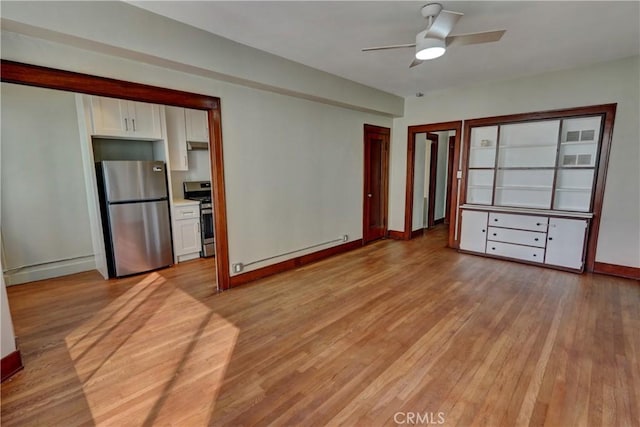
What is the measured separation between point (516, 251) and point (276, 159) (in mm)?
3823

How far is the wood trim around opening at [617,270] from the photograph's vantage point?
3.77m

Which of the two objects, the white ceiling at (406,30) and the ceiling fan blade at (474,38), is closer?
the ceiling fan blade at (474,38)

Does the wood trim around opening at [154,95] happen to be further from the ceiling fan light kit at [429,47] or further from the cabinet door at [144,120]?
the ceiling fan light kit at [429,47]

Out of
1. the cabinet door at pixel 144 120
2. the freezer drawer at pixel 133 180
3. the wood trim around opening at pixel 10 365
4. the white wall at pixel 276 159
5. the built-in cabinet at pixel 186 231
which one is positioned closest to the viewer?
the wood trim around opening at pixel 10 365

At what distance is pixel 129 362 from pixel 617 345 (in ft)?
12.6

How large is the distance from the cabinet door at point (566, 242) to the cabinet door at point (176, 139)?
5532mm

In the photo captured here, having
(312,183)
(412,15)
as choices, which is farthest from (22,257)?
(412,15)

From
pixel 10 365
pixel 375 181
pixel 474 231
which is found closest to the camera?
pixel 10 365

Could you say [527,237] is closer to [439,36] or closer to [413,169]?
[413,169]

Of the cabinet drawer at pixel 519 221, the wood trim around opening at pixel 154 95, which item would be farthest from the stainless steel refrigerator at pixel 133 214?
the cabinet drawer at pixel 519 221

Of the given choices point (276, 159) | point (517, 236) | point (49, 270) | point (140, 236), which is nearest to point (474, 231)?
point (517, 236)

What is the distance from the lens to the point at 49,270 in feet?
12.9

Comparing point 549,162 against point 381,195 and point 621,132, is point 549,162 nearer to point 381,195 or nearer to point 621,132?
point 621,132

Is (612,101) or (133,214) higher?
(612,101)
